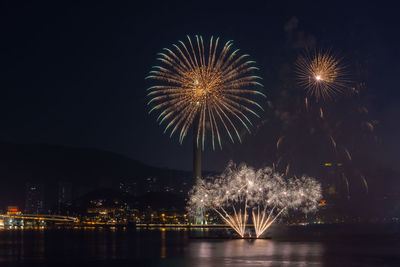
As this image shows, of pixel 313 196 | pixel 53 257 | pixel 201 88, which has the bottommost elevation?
pixel 53 257

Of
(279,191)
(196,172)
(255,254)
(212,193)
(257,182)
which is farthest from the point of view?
(196,172)

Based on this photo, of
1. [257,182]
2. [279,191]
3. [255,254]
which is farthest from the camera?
[279,191]

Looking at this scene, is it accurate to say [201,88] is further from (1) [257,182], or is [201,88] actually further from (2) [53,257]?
(2) [53,257]

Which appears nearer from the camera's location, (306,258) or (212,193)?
(306,258)

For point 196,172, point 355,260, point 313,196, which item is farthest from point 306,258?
point 196,172

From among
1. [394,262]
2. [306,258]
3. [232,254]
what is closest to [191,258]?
[232,254]

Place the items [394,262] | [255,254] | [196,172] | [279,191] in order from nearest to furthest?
[394,262], [255,254], [279,191], [196,172]

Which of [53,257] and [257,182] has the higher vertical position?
[257,182]

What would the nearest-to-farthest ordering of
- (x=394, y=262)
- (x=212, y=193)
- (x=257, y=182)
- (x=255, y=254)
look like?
(x=394, y=262)
(x=255, y=254)
(x=257, y=182)
(x=212, y=193)

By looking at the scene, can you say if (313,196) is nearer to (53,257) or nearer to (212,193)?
(212,193)

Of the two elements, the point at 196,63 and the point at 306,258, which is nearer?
the point at 306,258
